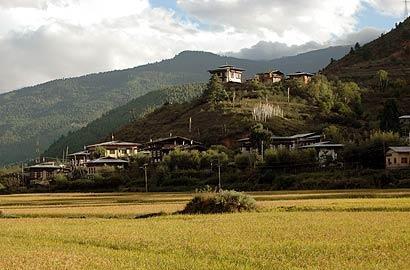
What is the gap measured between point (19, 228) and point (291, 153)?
52.1 metres

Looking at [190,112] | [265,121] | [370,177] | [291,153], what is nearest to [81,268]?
[370,177]

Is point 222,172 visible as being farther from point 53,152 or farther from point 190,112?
point 53,152

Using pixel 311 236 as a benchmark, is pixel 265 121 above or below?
above

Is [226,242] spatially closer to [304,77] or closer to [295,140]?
[295,140]

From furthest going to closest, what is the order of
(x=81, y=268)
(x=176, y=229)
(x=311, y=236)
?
(x=176, y=229), (x=311, y=236), (x=81, y=268)

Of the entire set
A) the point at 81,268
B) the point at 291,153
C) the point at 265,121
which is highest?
the point at 265,121

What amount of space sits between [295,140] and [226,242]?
243 feet

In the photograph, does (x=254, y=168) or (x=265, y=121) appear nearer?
(x=254, y=168)

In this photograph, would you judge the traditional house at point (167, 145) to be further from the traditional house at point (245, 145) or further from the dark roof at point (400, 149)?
the dark roof at point (400, 149)

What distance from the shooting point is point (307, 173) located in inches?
2970

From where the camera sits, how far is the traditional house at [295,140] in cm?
9469

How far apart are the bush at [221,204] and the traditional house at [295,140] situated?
173ft

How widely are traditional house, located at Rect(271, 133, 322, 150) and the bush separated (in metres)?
52.6

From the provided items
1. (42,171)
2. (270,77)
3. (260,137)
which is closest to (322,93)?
(270,77)
